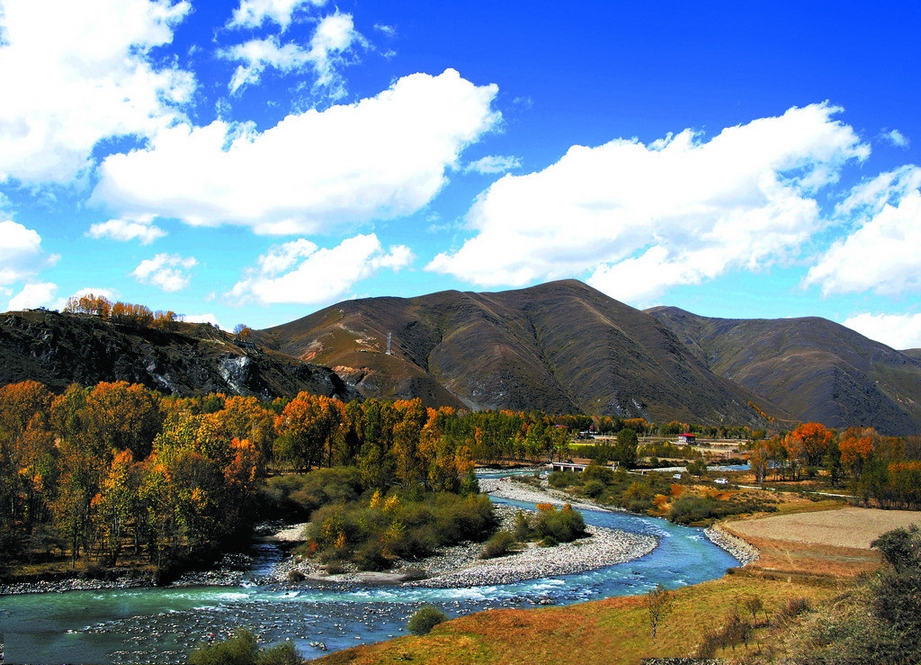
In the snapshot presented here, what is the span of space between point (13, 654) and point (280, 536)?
3767cm

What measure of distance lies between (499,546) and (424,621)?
29825 mm

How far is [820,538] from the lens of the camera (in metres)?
73.6

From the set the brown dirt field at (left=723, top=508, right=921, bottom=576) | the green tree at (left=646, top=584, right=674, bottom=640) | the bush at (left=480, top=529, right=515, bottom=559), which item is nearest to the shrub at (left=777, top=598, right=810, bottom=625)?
the green tree at (left=646, top=584, right=674, bottom=640)

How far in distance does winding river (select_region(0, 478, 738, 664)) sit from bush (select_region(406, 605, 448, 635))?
1.84 metres

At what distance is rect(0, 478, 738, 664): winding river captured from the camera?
38.8m

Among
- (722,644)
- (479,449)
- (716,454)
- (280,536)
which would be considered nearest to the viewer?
(722,644)

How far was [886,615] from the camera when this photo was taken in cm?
2836

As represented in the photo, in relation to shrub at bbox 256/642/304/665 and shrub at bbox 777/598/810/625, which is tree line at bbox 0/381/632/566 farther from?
shrub at bbox 777/598/810/625

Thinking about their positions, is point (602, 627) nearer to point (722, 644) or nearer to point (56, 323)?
point (722, 644)

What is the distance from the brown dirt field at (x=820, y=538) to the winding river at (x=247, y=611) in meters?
7.34

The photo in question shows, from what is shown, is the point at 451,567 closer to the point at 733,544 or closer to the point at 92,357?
the point at 733,544

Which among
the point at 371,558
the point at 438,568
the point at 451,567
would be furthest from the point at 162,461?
the point at 451,567

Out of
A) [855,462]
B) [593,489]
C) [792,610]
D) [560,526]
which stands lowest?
[593,489]

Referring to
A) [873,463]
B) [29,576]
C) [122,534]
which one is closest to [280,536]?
[122,534]
